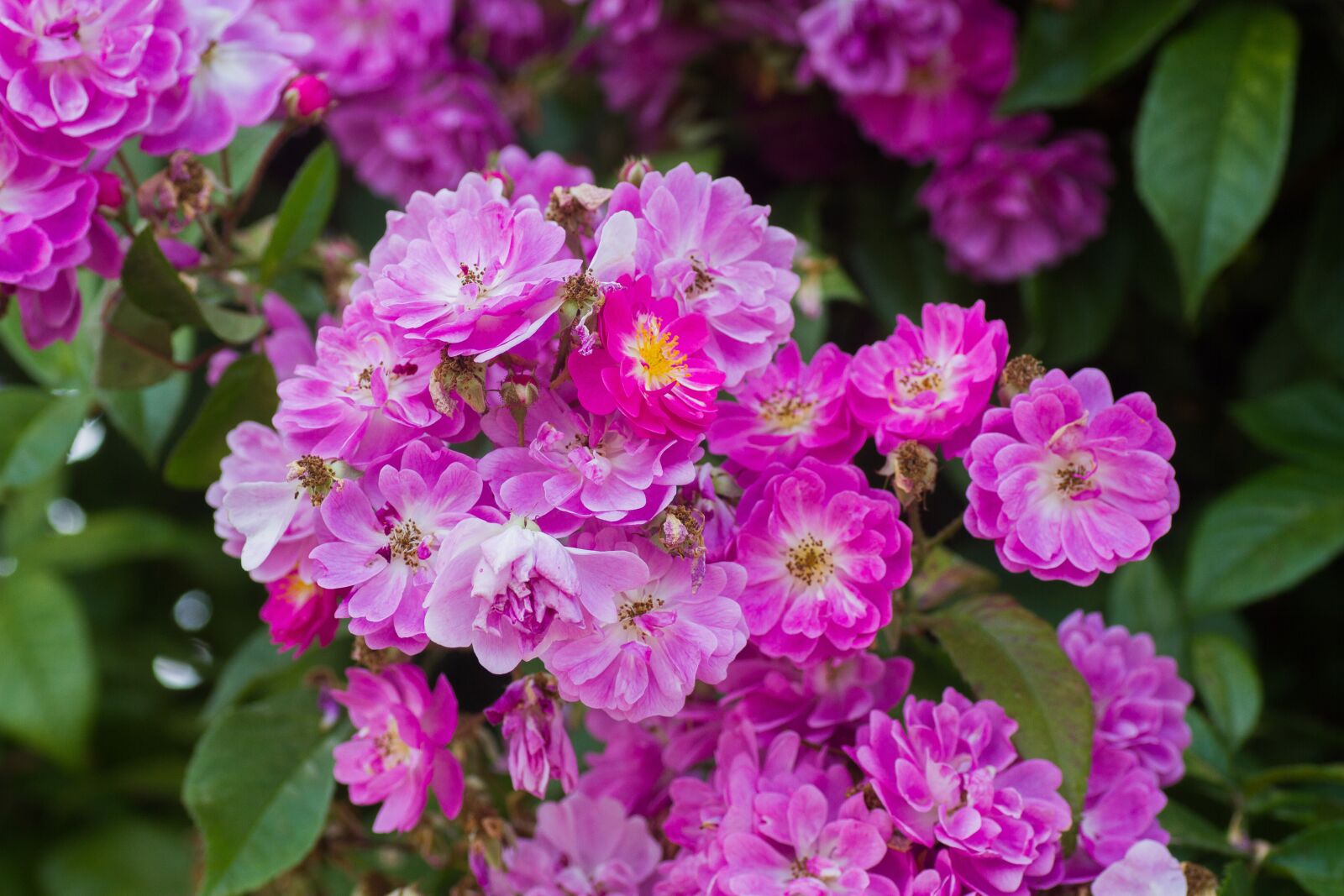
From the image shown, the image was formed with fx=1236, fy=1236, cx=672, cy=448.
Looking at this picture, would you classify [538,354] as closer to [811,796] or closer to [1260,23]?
[811,796]

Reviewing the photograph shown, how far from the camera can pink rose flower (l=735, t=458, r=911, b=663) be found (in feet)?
1.74

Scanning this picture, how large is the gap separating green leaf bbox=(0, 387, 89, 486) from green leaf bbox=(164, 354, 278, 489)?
0.18 m

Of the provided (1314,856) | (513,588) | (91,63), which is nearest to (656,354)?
(513,588)

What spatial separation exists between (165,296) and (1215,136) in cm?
75

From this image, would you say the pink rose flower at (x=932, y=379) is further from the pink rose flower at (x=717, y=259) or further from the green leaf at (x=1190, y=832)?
the green leaf at (x=1190, y=832)

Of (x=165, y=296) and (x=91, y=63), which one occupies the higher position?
(x=91, y=63)

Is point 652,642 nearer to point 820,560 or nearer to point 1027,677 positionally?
point 820,560

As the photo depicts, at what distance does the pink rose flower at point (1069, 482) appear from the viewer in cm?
52

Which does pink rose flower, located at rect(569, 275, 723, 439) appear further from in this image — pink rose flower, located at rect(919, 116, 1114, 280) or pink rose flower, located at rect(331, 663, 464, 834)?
pink rose flower, located at rect(919, 116, 1114, 280)

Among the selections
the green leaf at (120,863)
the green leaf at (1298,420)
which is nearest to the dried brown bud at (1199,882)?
the green leaf at (1298,420)

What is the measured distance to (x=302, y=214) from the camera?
0.77 m

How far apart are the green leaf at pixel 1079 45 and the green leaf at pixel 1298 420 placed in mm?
295

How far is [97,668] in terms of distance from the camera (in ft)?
4.75

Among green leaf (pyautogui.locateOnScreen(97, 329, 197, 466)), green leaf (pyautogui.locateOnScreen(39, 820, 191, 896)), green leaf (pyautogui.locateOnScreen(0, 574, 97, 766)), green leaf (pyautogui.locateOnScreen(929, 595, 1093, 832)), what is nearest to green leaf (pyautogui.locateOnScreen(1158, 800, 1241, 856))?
green leaf (pyautogui.locateOnScreen(929, 595, 1093, 832))
